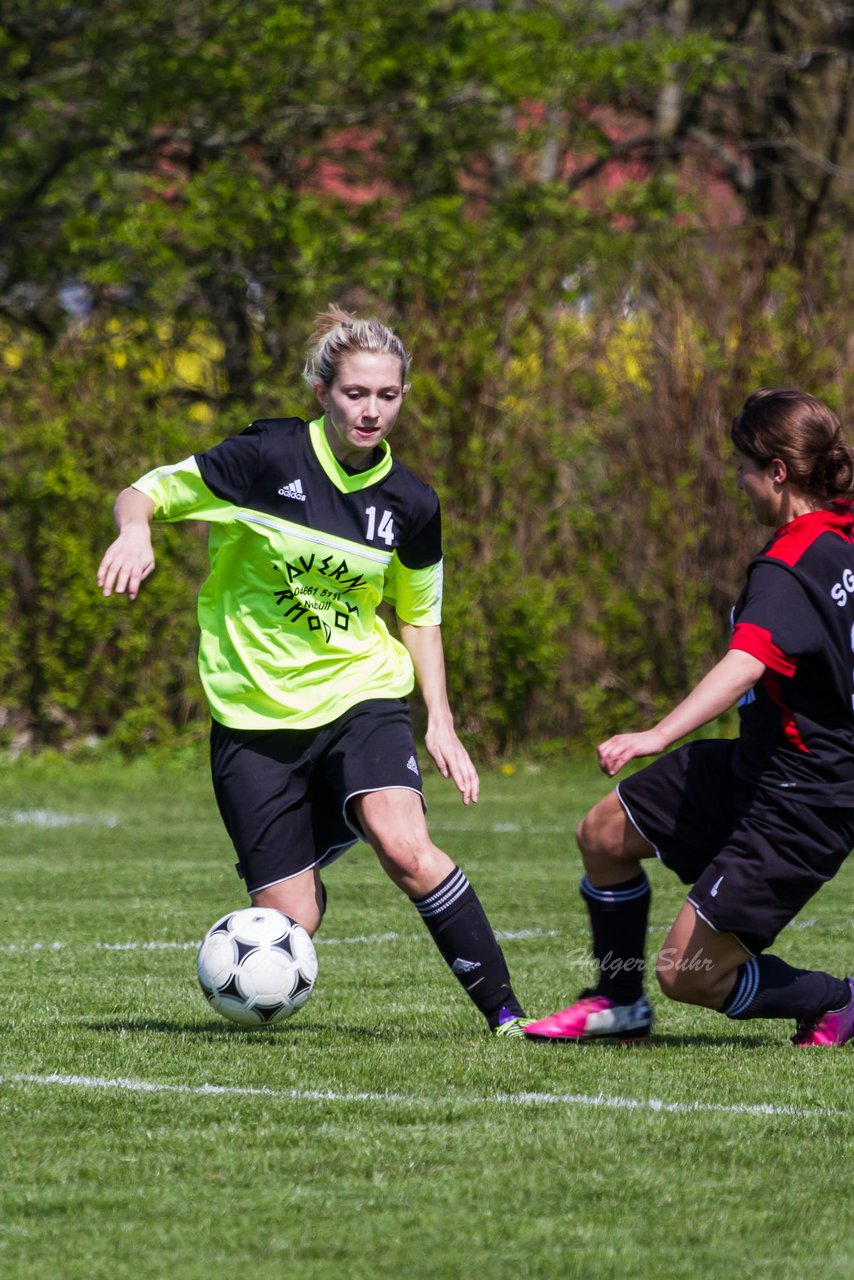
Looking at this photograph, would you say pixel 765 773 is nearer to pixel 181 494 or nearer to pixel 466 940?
pixel 466 940

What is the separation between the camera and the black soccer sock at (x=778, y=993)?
4621 millimetres

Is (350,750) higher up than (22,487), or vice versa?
(350,750)

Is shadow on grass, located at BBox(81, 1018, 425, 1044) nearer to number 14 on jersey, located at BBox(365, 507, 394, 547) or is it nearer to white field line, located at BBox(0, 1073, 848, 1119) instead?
white field line, located at BBox(0, 1073, 848, 1119)

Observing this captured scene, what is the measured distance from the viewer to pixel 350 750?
4.81 meters

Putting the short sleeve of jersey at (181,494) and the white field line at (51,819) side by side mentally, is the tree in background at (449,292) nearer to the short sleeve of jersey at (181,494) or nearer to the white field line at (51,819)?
the white field line at (51,819)

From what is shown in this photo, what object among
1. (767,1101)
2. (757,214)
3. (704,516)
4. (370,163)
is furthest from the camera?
(757,214)

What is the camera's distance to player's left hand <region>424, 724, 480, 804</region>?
15.7 ft

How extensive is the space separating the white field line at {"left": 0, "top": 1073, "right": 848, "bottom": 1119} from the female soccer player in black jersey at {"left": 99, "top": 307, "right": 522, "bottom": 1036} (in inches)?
30.1

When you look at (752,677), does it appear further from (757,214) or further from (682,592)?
(757,214)

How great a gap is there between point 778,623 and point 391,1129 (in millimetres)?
1492

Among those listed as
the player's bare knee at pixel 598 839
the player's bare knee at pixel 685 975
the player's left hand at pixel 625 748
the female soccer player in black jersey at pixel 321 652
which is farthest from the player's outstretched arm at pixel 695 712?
the female soccer player in black jersey at pixel 321 652

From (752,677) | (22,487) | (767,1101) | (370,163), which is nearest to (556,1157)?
(767,1101)

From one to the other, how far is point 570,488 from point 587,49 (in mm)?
5683

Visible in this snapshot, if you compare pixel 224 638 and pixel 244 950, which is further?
pixel 224 638
